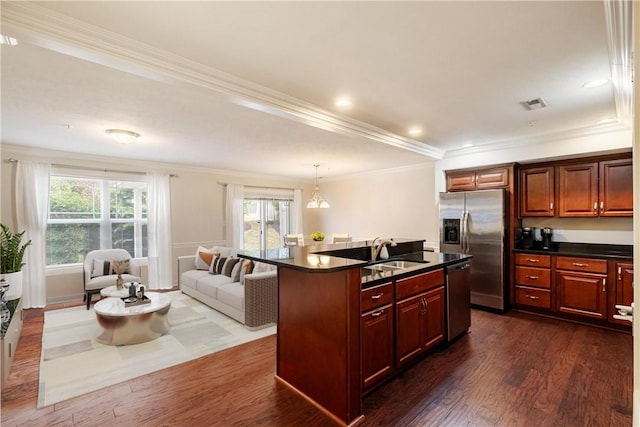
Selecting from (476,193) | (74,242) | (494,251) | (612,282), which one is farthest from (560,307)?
(74,242)

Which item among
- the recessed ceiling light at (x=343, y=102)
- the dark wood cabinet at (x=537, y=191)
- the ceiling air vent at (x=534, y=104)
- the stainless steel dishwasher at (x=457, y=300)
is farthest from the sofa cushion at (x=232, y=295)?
the dark wood cabinet at (x=537, y=191)

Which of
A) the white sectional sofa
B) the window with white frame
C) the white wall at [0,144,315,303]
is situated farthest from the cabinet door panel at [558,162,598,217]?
the window with white frame

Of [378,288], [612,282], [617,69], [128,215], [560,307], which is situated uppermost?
[617,69]

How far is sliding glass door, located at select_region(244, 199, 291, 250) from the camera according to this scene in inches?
289

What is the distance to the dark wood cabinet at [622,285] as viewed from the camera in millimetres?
3572

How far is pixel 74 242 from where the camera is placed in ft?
17.2

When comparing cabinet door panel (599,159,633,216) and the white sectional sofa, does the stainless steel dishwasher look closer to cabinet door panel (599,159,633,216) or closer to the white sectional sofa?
the white sectional sofa

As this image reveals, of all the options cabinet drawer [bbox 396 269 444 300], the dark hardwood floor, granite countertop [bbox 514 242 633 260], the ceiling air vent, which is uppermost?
the ceiling air vent

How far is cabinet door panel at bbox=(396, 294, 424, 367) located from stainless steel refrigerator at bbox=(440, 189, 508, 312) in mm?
2249

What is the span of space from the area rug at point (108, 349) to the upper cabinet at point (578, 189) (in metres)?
4.19

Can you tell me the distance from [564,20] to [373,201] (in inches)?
209

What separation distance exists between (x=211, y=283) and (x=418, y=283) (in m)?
3.10

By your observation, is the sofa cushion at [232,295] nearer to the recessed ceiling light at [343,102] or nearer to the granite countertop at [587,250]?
the recessed ceiling light at [343,102]

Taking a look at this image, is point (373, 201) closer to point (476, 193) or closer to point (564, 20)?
point (476, 193)
